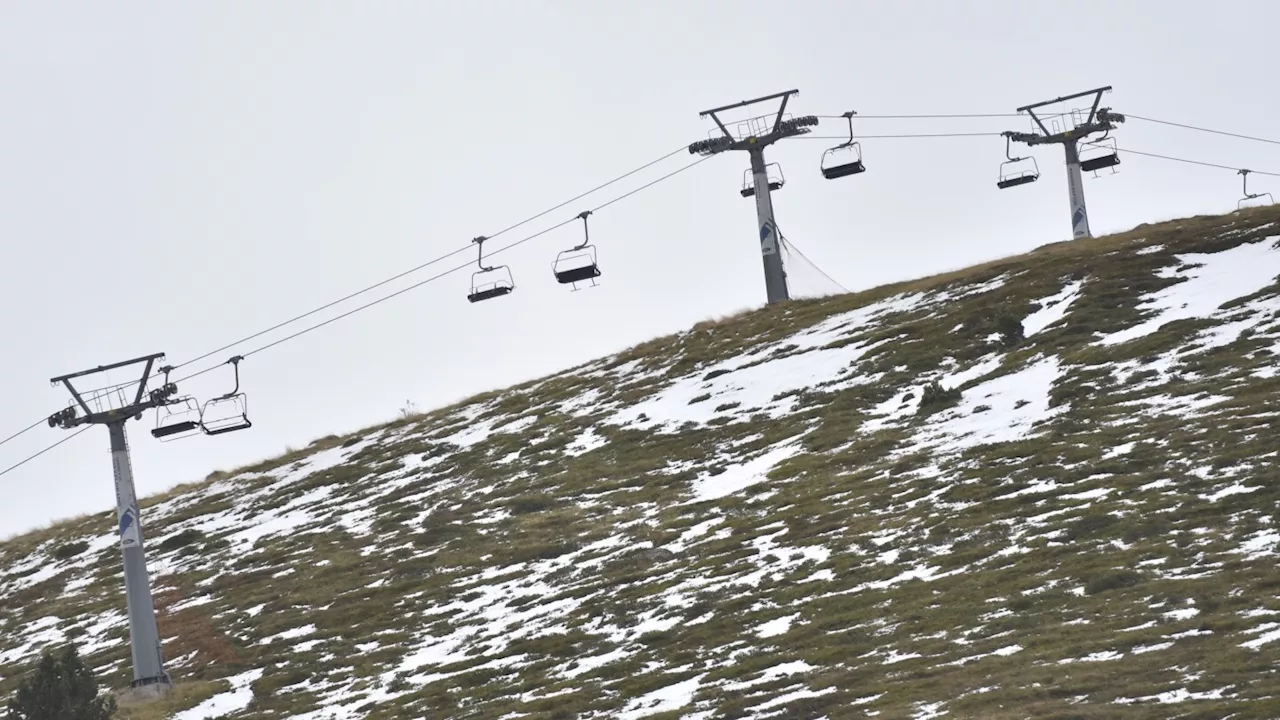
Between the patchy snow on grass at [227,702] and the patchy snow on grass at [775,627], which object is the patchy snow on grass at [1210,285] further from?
the patchy snow on grass at [227,702]

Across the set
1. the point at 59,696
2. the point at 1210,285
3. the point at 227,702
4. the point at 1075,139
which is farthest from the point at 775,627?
the point at 1075,139

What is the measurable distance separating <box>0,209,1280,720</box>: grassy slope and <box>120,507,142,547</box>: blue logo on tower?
4.10 m

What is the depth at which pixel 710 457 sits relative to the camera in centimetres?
5147

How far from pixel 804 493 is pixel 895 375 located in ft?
34.9

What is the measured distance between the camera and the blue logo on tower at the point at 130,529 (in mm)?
41750

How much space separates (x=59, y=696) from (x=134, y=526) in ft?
31.0

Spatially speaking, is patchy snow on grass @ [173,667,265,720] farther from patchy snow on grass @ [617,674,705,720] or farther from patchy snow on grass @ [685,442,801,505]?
patchy snow on grass @ [685,442,801,505]

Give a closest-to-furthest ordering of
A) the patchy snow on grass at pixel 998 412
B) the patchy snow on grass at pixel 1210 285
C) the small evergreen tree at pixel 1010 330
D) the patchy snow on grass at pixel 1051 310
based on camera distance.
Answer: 1. the patchy snow on grass at pixel 998 412
2. the patchy snow on grass at pixel 1210 285
3. the small evergreen tree at pixel 1010 330
4. the patchy snow on grass at pixel 1051 310

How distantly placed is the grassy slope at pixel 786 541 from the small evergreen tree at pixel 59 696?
4.69m

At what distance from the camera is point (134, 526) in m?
42.1

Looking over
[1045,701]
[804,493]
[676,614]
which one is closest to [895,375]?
[804,493]

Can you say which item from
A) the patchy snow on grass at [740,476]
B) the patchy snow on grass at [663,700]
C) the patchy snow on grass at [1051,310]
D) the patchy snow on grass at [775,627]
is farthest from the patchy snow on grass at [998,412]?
the patchy snow on grass at [663,700]

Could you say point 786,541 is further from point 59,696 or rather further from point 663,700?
point 59,696

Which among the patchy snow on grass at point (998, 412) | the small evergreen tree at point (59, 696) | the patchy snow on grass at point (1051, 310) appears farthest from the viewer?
the patchy snow on grass at point (1051, 310)
